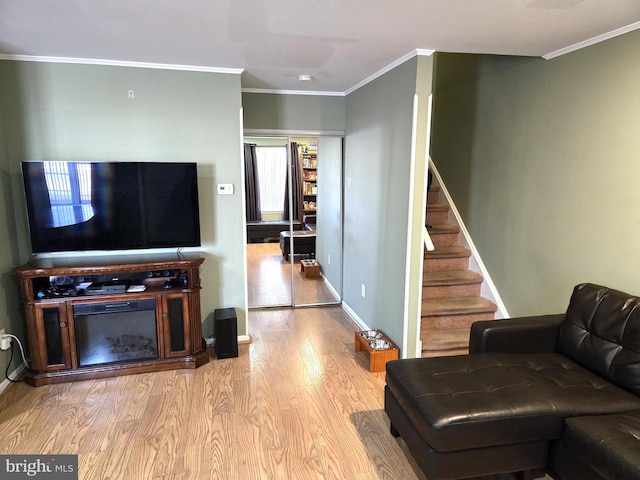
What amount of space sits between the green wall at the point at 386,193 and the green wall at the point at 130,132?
1198 mm

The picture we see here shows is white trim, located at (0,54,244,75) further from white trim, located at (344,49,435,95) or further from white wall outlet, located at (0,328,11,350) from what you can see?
white wall outlet, located at (0,328,11,350)

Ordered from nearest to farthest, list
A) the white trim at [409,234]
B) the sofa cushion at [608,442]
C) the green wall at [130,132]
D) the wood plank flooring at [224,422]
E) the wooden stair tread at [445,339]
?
the sofa cushion at [608,442] → the wood plank flooring at [224,422] → the white trim at [409,234] → the green wall at [130,132] → the wooden stair tread at [445,339]

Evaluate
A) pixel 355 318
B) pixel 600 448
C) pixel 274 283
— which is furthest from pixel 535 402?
pixel 274 283

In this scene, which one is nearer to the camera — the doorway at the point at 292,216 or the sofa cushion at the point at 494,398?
the sofa cushion at the point at 494,398

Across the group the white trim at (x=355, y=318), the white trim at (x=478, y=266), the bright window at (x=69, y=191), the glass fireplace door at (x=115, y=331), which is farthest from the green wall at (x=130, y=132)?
the white trim at (x=478, y=266)

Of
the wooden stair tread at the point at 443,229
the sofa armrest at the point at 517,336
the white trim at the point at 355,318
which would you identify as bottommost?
the white trim at the point at 355,318

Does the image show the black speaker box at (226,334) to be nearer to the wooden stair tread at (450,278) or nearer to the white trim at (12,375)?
the white trim at (12,375)

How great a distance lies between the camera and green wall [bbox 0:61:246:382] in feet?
9.80

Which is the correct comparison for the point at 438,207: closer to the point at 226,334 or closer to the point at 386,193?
the point at 386,193

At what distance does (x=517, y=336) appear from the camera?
96.9 inches

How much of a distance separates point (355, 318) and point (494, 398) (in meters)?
2.38

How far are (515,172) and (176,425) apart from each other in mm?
3104

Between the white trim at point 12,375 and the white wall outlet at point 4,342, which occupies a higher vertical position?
Result: the white wall outlet at point 4,342

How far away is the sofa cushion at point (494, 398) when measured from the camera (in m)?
1.81
